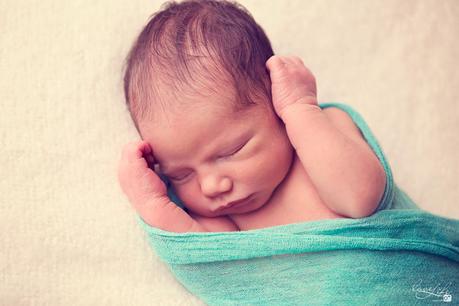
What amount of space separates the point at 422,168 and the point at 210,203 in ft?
1.96

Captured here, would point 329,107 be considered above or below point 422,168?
above

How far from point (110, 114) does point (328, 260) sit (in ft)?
1.92

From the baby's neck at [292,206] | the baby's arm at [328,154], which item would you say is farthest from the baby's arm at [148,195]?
the baby's arm at [328,154]

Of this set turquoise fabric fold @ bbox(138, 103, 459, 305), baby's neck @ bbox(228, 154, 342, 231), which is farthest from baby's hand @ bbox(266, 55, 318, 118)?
turquoise fabric fold @ bbox(138, 103, 459, 305)

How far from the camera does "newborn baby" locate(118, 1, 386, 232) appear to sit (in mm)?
1007

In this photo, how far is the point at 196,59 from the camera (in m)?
1.01

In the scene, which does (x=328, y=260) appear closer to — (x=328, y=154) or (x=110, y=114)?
(x=328, y=154)

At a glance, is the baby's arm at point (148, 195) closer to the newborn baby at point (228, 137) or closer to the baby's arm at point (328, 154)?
the newborn baby at point (228, 137)

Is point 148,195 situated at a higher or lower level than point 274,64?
lower

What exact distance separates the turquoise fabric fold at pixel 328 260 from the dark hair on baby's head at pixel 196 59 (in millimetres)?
270

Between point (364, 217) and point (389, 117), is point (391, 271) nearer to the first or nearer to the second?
point (364, 217)

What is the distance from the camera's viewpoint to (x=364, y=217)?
1.01 meters

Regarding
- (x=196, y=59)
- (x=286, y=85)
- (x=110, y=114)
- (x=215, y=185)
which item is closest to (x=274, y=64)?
(x=286, y=85)

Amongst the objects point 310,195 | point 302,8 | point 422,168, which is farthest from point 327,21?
point 310,195
